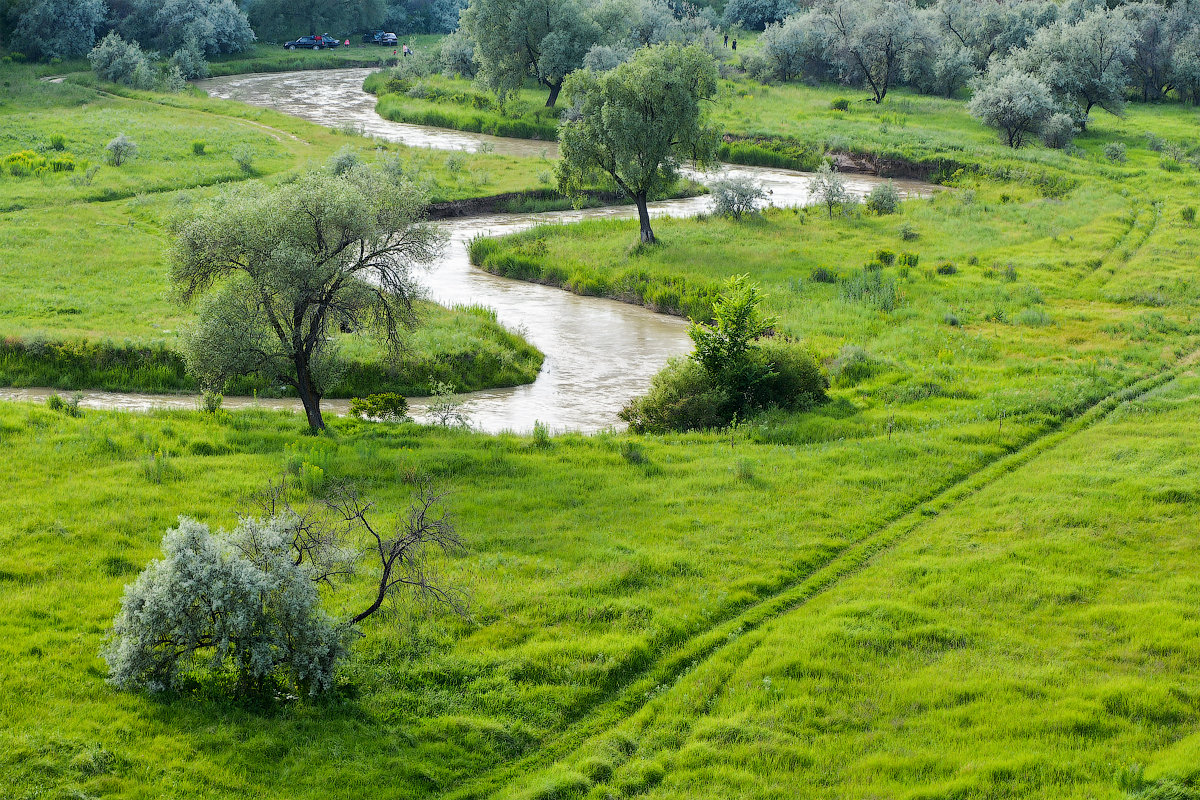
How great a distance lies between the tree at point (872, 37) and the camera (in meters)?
85.8

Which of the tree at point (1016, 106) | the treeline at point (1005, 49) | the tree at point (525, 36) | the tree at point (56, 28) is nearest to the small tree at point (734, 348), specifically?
the tree at point (1016, 106)

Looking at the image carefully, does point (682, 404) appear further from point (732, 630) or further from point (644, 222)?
point (644, 222)

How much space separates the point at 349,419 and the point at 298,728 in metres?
14.5

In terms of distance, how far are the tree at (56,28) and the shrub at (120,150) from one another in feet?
128

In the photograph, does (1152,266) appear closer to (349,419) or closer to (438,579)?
(349,419)

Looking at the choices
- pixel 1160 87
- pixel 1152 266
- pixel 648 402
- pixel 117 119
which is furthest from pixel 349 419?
pixel 1160 87

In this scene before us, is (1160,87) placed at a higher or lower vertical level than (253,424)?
higher

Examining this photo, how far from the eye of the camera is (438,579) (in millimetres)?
18656

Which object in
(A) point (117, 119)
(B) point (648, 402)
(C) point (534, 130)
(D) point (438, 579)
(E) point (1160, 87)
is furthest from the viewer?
(E) point (1160, 87)

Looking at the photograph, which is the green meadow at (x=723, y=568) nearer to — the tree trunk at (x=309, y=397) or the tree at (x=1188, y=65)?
Answer: the tree trunk at (x=309, y=397)

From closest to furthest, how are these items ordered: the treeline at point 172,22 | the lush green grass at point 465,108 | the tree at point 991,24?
the lush green grass at point 465,108 → the tree at point 991,24 → the treeline at point 172,22

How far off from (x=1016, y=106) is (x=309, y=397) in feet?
185

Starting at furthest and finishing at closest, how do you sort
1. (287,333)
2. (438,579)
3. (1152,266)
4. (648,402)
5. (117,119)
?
1. (117,119)
2. (1152,266)
3. (648,402)
4. (287,333)
5. (438,579)

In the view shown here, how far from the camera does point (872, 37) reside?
86625 millimetres
